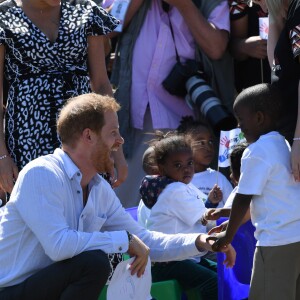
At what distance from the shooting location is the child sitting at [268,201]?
4094mm

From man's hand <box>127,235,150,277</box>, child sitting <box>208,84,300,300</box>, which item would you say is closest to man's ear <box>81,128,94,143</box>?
man's hand <box>127,235,150,277</box>

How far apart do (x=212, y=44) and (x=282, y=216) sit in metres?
2.29

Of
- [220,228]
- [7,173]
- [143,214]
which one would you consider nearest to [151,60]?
[143,214]

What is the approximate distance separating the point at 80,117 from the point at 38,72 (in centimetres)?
75

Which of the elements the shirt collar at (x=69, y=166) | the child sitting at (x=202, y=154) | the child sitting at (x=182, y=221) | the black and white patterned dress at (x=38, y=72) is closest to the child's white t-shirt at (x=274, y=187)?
the shirt collar at (x=69, y=166)

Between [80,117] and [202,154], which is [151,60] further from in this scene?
[80,117]

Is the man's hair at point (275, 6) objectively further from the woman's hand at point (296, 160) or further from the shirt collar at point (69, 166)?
the shirt collar at point (69, 166)

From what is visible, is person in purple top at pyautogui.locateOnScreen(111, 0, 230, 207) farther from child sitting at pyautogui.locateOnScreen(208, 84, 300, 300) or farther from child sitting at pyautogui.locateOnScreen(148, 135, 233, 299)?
child sitting at pyautogui.locateOnScreen(208, 84, 300, 300)

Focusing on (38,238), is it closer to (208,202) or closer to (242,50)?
(208,202)

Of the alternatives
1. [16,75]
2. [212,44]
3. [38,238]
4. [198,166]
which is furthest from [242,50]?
[38,238]

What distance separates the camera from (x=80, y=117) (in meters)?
4.09

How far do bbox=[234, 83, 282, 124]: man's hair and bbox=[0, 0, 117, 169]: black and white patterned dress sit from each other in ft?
3.28

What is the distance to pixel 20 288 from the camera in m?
3.91

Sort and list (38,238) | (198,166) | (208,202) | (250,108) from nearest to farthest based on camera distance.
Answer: (38,238) < (250,108) < (208,202) < (198,166)
